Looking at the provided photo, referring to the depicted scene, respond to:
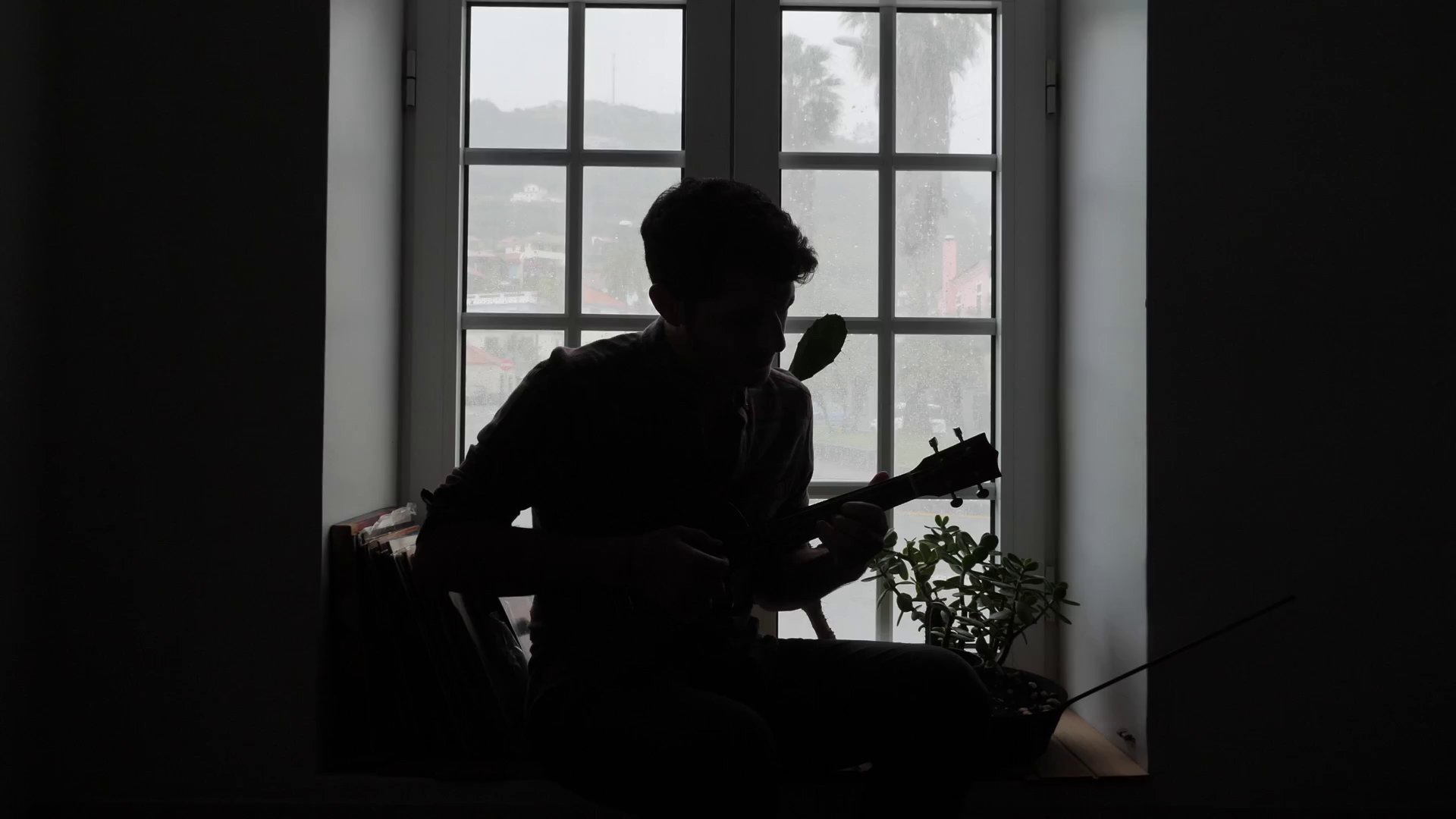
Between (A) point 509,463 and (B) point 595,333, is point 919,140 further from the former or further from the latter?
(A) point 509,463

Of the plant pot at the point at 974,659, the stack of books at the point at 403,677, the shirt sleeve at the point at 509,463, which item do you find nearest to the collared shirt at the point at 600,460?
the shirt sleeve at the point at 509,463

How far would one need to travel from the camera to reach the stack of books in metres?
1.36

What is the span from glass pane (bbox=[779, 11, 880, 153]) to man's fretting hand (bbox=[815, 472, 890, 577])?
93 centimetres

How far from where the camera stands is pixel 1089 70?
166cm

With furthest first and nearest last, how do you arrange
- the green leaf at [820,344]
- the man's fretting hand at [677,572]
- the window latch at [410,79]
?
1. the window latch at [410,79]
2. the green leaf at [820,344]
3. the man's fretting hand at [677,572]

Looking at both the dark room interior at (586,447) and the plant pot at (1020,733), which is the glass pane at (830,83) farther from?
the plant pot at (1020,733)

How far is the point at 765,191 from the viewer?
1.75m

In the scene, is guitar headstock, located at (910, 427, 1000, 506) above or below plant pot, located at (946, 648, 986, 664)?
above

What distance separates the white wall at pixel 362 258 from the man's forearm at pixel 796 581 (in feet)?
2.24

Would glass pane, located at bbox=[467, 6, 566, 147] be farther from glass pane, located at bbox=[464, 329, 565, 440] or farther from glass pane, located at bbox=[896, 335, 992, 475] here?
glass pane, located at bbox=[896, 335, 992, 475]

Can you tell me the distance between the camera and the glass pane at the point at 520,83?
1.80 meters

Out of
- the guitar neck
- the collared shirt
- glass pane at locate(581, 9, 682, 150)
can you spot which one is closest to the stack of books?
the collared shirt
